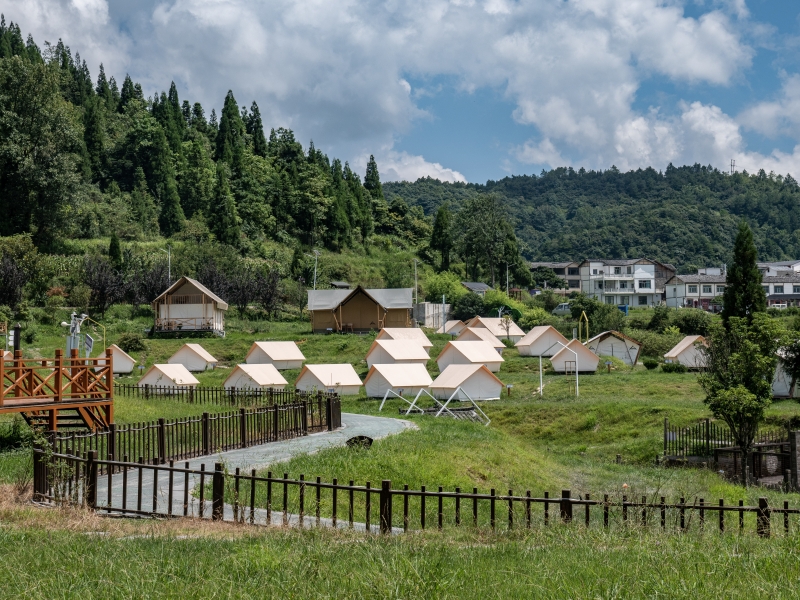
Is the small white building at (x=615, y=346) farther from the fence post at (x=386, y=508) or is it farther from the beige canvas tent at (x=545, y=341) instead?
the fence post at (x=386, y=508)

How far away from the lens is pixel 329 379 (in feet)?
134

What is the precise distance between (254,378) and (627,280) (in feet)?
268

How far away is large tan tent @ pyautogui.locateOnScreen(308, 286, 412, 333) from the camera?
65.2 meters

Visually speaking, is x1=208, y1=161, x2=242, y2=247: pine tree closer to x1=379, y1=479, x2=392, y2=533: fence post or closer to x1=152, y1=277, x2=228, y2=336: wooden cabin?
x1=152, y1=277, x2=228, y2=336: wooden cabin

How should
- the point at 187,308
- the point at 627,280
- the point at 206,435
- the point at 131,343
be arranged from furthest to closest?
the point at 627,280
the point at 187,308
the point at 131,343
the point at 206,435

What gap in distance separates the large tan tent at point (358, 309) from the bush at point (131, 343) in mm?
16014

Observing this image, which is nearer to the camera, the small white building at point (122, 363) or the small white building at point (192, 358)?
the small white building at point (122, 363)

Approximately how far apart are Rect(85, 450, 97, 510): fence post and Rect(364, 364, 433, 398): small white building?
2740 centimetres

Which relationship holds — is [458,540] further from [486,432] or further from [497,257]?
[497,257]

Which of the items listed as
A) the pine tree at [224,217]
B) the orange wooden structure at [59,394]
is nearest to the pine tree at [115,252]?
the pine tree at [224,217]

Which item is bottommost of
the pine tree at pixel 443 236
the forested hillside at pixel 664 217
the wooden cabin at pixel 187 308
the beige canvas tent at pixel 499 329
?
the beige canvas tent at pixel 499 329

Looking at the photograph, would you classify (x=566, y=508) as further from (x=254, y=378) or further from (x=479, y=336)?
(x=479, y=336)

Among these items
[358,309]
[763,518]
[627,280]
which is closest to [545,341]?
[358,309]

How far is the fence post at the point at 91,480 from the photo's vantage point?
11750 mm
